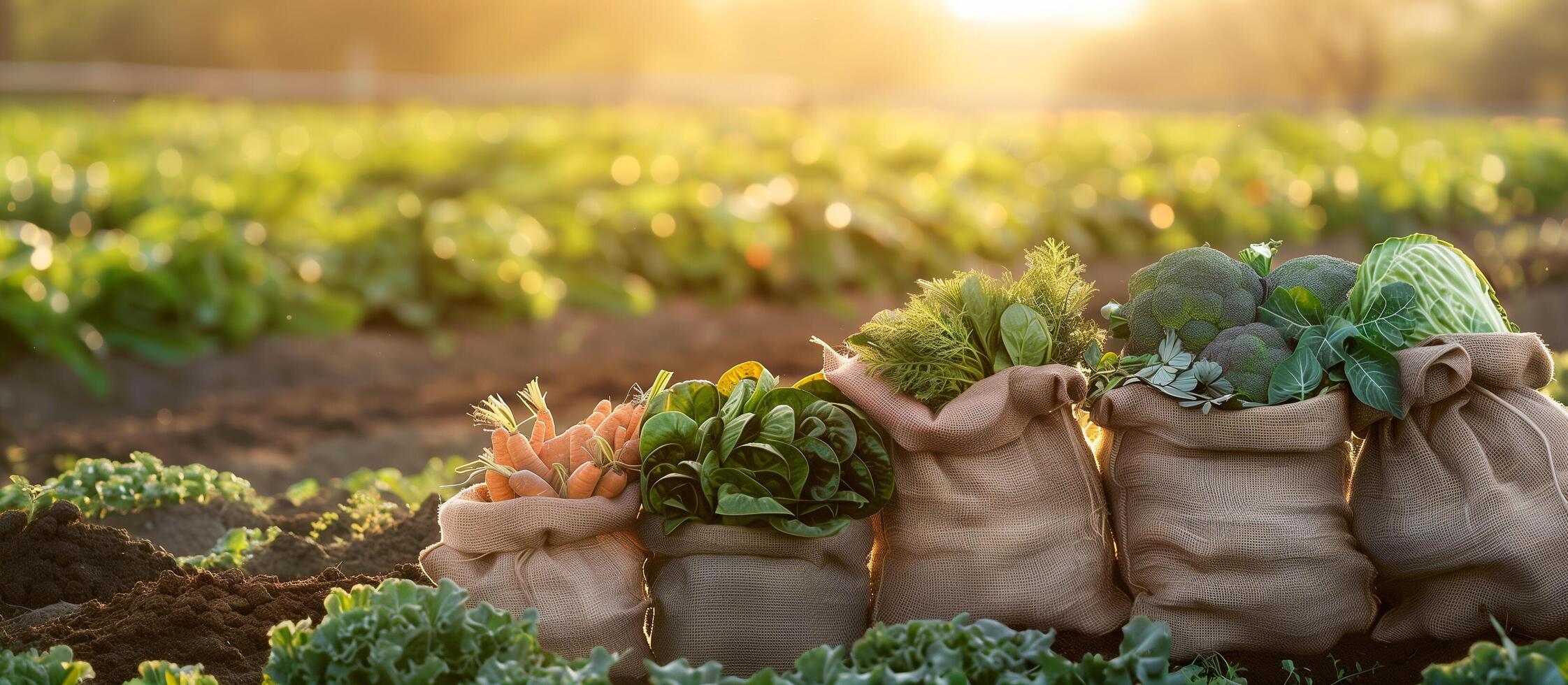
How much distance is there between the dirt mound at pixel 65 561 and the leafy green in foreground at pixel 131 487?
28 centimetres

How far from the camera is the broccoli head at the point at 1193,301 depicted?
2.82 metres

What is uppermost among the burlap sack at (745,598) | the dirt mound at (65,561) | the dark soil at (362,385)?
the dark soil at (362,385)

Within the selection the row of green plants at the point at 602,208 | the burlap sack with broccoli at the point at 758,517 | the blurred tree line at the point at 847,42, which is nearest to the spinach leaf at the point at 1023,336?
the burlap sack with broccoli at the point at 758,517

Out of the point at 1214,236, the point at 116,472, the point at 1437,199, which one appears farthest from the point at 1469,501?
the point at 1437,199

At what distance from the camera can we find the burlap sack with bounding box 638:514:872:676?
2.78 meters

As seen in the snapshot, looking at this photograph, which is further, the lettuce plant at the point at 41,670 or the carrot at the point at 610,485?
the carrot at the point at 610,485

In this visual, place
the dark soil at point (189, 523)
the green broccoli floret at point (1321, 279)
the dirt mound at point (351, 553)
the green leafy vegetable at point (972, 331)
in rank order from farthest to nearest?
the dark soil at point (189, 523) → the dirt mound at point (351, 553) → the green broccoli floret at point (1321, 279) → the green leafy vegetable at point (972, 331)

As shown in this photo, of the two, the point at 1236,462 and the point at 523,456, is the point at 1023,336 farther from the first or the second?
the point at 523,456

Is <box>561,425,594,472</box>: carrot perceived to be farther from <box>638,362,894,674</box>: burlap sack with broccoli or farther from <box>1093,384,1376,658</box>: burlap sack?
<box>1093,384,1376,658</box>: burlap sack

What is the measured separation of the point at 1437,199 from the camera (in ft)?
43.7

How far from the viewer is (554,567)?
2.78 metres

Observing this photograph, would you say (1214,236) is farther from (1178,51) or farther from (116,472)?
(1178,51)

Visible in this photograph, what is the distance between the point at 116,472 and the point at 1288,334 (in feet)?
10.8

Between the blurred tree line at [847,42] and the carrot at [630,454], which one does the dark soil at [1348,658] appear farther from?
the blurred tree line at [847,42]
